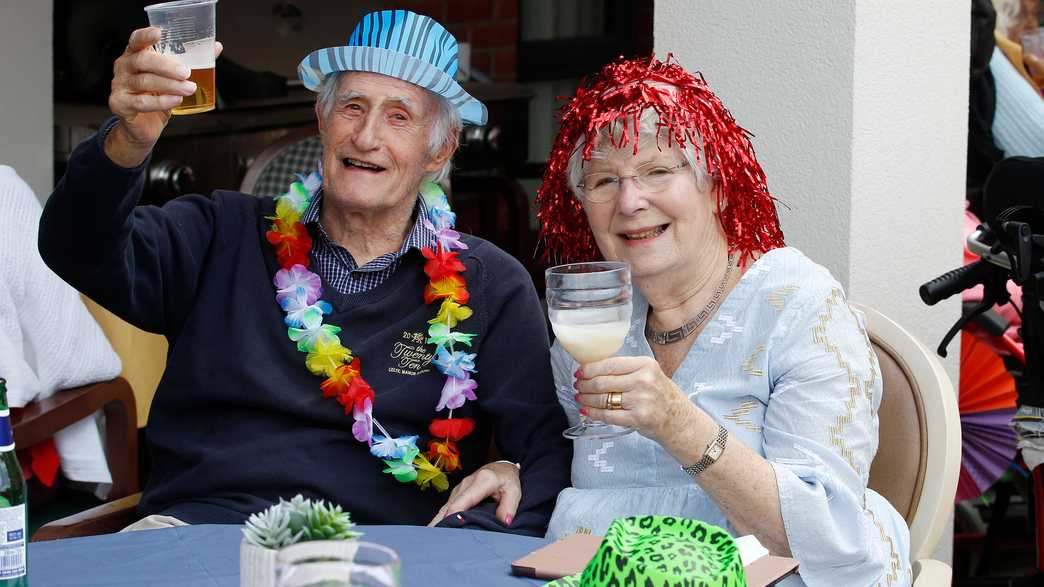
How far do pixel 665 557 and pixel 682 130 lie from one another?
3.57ft

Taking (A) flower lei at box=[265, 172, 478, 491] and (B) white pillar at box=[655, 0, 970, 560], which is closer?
(A) flower lei at box=[265, 172, 478, 491]

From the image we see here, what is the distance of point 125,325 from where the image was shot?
3193mm

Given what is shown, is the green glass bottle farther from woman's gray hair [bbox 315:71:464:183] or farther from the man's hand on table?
woman's gray hair [bbox 315:71:464:183]

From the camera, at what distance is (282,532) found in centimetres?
Answer: 109

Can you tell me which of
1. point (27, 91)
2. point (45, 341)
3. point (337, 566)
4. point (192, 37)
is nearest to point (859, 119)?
point (192, 37)

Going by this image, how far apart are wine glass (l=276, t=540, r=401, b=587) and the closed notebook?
0.53 m

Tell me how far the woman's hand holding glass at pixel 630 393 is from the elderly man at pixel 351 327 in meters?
0.50

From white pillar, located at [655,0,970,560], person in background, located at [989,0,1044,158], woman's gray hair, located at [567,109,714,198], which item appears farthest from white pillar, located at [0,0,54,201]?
person in background, located at [989,0,1044,158]

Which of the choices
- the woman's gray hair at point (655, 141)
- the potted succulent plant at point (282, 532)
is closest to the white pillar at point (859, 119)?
the woman's gray hair at point (655, 141)

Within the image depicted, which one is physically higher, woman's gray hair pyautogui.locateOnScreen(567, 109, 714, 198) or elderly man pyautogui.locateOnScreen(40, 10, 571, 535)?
woman's gray hair pyautogui.locateOnScreen(567, 109, 714, 198)

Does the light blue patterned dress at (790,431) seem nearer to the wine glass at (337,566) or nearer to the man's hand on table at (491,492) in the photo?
the man's hand on table at (491,492)

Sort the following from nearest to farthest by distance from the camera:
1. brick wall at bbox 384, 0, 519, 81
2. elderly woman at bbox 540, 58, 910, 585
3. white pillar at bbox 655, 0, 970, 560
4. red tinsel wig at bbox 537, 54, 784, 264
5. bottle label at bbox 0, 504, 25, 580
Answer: bottle label at bbox 0, 504, 25, 580, elderly woman at bbox 540, 58, 910, 585, red tinsel wig at bbox 537, 54, 784, 264, white pillar at bbox 655, 0, 970, 560, brick wall at bbox 384, 0, 519, 81

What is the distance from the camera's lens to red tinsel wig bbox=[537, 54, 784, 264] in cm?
198

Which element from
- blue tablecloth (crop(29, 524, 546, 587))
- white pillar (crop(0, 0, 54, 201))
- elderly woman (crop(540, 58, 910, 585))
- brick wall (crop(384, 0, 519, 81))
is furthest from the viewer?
brick wall (crop(384, 0, 519, 81))
